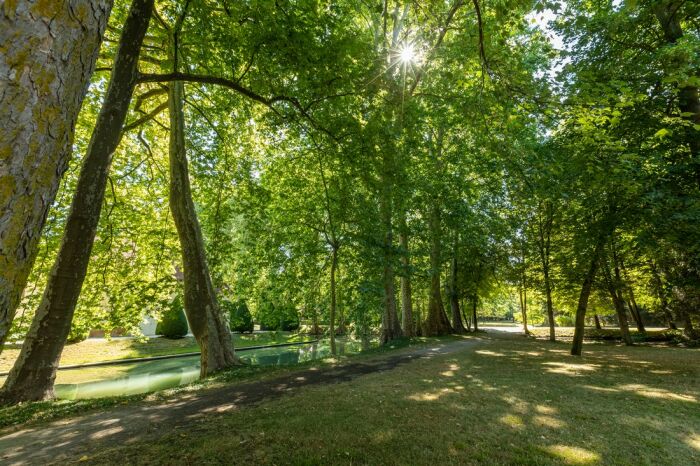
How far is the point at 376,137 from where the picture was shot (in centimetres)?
861

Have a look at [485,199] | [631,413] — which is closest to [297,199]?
[485,199]

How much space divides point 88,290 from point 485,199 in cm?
1819

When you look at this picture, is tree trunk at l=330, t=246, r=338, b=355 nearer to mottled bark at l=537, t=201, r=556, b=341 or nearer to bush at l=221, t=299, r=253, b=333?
bush at l=221, t=299, r=253, b=333

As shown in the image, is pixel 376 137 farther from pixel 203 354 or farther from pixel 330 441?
pixel 203 354

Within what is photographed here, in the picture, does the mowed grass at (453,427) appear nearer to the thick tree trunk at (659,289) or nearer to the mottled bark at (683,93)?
the mottled bark at (683,93)

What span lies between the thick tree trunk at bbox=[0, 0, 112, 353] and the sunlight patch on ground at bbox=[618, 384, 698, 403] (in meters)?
9.09

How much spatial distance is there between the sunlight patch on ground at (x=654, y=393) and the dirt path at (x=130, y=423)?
600cm

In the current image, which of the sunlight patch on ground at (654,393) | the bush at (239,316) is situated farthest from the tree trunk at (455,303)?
the sunlight patch on ground at (654,393)

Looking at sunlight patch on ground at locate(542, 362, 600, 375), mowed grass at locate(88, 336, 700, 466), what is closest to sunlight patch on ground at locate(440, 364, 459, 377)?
mowed grass at locate(88, 336, 700, 466)

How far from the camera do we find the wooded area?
1.56 m

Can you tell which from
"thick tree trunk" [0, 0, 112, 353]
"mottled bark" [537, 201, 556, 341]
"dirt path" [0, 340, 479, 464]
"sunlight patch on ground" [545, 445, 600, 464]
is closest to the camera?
"thick tree trunk" [0, 0, 112, 353]

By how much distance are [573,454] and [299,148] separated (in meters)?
13.4

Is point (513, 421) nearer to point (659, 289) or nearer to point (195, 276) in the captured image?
point (195, 276)

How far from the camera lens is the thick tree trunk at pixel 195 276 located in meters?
9.87
